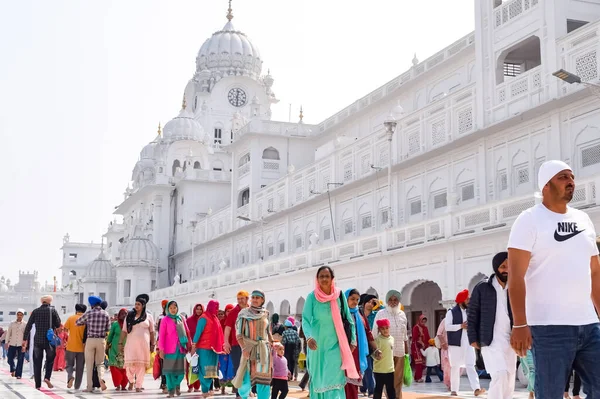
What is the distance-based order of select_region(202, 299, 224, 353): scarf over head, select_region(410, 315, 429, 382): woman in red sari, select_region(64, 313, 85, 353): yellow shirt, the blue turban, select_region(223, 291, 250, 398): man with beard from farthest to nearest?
select_region(410, 315, 429, 382): woman in red sari, select_region(64, 313, 85, 353): yellow shirt, the blue turban, select_region(202, 299, 224, 353): scarf over head, select_region(223, 291, 250, 398): man with beard

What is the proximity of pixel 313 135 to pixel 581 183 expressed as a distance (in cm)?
3392

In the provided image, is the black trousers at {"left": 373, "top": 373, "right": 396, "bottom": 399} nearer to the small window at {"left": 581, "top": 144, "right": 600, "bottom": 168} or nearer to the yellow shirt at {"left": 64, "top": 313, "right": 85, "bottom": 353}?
the yellow shirt at {"left": 64, "top": 313, "right": 85, "bottom": 353}

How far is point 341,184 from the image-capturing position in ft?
119

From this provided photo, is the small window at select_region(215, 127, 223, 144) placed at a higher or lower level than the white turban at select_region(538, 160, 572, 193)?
higher

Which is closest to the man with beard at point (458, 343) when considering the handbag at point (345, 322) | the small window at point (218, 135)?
the handbag at point (345, 322)

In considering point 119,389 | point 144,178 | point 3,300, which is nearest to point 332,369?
point 119,389

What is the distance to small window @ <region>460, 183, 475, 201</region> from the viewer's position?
27.5m

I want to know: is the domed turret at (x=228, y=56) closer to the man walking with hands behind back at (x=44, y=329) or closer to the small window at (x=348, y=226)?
the small window at (x=348, y=226)

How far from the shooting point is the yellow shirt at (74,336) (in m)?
16.3

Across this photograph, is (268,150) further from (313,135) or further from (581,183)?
(581,183)

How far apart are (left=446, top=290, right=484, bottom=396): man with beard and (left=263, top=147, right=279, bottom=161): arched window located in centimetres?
3794

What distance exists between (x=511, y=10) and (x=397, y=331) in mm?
15778

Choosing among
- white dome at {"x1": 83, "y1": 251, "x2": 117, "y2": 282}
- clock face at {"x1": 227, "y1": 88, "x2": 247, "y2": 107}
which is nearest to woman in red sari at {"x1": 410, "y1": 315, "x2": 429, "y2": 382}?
clock face at {"x1": 227, "y1": 88, "x2": 247, "y2": 107}

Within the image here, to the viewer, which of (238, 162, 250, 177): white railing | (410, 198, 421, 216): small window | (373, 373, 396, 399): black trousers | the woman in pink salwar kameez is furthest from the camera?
(238, 162, 250, 177): white railing
